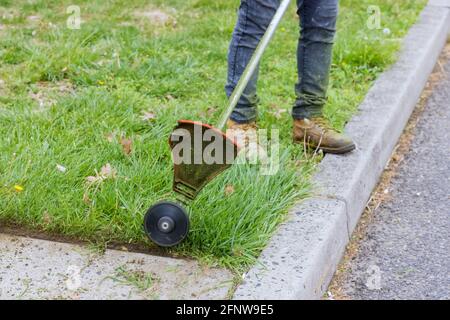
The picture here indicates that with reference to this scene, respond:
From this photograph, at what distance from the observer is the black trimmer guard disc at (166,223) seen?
2.42m

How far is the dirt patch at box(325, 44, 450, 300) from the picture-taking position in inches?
106

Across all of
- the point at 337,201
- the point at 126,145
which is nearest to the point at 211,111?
the point at 126,145

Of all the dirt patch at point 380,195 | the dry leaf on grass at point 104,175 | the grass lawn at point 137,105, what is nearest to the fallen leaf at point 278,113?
the grass lawn at point 137,105

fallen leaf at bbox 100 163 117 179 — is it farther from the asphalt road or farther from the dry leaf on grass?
the asphalt road

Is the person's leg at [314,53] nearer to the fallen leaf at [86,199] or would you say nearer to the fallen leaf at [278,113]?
the fallen leaf at [278,113]

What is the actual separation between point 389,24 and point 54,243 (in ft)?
10.6

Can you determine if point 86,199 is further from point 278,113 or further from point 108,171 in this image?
point 278,113

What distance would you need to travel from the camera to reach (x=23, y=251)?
2.50m

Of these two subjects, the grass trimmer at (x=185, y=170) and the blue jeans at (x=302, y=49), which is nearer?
the grass trimmer at (x=185, y=170)

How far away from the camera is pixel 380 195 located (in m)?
3.33

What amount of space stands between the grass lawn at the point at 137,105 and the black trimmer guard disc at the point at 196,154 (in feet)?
0.51

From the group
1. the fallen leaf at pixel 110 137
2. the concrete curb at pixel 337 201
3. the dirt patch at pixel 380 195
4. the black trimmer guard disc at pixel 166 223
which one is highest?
the black trimmer guard disc at pixel 166 223

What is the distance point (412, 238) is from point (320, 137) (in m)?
0.61
